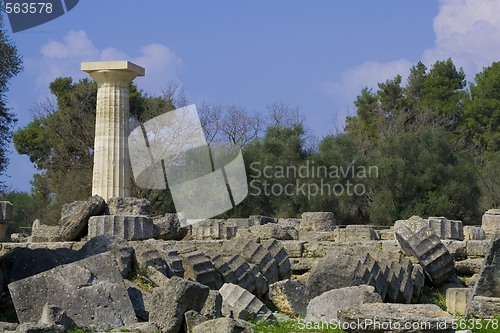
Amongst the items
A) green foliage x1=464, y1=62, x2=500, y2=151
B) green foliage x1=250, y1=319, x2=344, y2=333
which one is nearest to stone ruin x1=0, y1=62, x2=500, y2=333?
green foliage x1=250, y1=319, x2=344, y2=333

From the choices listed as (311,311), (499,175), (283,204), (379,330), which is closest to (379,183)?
(283,204)

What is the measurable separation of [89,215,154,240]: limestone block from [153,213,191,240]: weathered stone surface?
322 mm

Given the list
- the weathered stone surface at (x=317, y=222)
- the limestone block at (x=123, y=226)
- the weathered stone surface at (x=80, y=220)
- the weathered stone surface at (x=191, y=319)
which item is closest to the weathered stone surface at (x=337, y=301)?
the weathered stone surface at (x=191, y=319)

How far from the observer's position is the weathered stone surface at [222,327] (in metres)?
6.05

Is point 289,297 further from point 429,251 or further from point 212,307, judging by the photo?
point 429,251

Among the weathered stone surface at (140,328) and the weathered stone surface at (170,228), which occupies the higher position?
the weathered stone surface at (170,228)

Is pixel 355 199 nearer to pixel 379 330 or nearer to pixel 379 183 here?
pixel 379 183

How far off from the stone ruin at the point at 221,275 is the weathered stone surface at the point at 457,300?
0.02 m

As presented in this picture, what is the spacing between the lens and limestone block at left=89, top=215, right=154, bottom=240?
12625 millimetres

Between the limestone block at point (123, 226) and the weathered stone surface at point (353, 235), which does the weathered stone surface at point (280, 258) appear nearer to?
the weathered stone surface at point (353, 235)

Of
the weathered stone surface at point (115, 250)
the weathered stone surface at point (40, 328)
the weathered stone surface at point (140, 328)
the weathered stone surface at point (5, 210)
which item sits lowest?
the weathered stone surface at point (140, 328)

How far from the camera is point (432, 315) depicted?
238 inches

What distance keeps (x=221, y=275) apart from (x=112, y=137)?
862 cm

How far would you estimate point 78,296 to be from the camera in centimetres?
748
